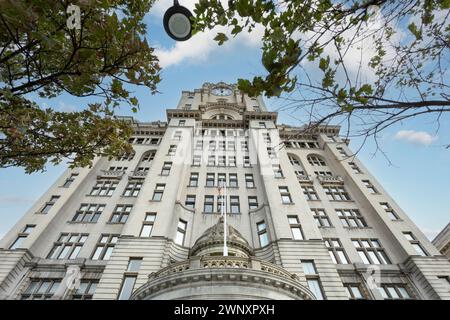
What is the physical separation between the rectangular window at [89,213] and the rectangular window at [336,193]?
24298 mm

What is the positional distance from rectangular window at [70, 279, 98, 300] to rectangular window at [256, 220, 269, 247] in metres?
12.9

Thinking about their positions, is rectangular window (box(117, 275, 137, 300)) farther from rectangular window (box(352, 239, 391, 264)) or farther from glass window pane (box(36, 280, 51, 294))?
rectangular window (box(352, 239, 391, 264))

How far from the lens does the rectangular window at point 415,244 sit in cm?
1998

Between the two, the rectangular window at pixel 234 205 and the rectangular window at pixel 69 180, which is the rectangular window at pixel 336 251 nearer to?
the rectangular window at pixel 234 205

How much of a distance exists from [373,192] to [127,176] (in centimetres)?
2773

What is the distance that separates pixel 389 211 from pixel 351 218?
12.2 ft

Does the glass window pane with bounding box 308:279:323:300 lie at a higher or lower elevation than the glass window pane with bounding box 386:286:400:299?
lower

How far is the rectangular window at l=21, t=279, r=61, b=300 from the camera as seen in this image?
16922 mm

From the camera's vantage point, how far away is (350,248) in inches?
825

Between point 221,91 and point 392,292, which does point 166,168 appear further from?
point 221,91

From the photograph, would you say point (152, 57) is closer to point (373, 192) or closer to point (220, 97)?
point (373, 192)

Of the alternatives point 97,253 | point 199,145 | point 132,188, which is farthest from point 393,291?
point 199,145

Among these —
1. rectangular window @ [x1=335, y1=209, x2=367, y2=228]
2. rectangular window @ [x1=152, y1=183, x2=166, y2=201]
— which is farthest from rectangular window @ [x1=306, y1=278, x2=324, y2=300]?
rectangular window @ [x1=152, y1=183, x2=166, y2=201]
